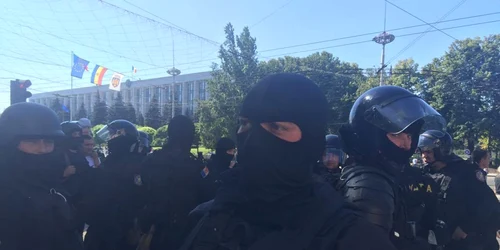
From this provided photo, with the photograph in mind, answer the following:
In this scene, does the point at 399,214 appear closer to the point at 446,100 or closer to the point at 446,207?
the point at 446,207

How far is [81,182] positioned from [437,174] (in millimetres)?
3944

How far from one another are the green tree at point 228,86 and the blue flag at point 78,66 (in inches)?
508

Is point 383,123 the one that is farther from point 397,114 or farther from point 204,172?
point 204,172

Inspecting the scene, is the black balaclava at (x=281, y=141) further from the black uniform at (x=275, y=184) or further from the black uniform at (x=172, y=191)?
the black uniform at (x=172, y=191)

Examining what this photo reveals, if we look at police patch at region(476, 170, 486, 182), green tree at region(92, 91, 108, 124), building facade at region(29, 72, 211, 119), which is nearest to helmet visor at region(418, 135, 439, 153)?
police patch at region(476, 170, 486, 182)

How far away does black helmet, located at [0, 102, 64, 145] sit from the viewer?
280cm

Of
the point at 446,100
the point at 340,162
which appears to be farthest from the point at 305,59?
the point at 340,162

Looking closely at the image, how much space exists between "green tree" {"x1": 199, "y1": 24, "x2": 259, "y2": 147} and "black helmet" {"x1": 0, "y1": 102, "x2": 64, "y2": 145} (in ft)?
110

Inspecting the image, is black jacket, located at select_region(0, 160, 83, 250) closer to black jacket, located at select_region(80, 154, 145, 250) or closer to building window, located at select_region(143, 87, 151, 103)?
black jacket, located at select_region(80, 154, 145, 250)

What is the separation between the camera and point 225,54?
39.5 meters

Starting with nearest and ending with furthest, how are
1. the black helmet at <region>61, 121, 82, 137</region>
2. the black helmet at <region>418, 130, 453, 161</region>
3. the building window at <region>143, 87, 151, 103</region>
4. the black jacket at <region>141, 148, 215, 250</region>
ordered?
the black jacket at <region>141, 148, 215, 250</region> < the black helmet at <region>418, 130, 453, 161</region> < the black helmet at <region>61, 121, 82, 137</region> < the building window at <region>143, 87, 151, 103</region>

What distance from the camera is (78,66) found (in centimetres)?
3023

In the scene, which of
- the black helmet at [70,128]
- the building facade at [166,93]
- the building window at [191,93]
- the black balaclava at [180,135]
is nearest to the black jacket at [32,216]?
the black balaclava at [180,135]

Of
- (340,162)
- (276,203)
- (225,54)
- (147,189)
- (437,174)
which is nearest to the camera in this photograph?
(276,203)
